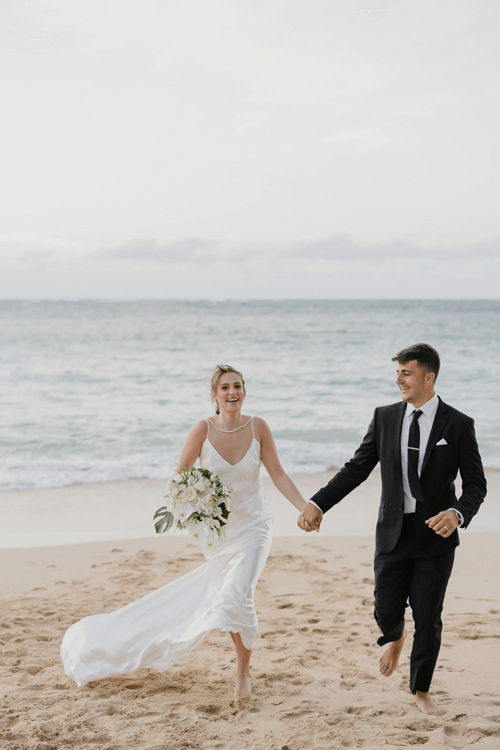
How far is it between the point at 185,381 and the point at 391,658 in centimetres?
1907

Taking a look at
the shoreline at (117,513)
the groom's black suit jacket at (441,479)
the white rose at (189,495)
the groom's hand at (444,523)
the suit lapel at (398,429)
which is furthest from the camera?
the shoreline at (117,513)

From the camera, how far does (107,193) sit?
57.2ft

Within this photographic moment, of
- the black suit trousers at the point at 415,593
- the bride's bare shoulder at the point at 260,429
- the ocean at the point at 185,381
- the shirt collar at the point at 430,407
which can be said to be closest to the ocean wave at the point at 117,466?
the ocean at the point at 185,381

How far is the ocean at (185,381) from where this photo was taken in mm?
13258

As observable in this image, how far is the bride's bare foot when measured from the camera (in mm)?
3984

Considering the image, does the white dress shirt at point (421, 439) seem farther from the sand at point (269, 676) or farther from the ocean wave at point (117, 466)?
the ocean wave at point (117, 466)

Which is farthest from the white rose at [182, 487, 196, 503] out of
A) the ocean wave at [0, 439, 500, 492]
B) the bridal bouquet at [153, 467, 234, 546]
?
the ocean wave at [0, 439, 500, 492]

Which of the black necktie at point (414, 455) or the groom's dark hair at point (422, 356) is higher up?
the groom's dark hair at point (422, 356)

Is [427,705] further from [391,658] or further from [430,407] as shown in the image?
[430,407]

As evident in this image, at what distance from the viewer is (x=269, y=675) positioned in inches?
171

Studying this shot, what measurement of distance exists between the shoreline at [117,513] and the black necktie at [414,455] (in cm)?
446

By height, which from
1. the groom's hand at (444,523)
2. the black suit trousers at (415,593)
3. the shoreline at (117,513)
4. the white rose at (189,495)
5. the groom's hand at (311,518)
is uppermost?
the groom's hand at (444,523)

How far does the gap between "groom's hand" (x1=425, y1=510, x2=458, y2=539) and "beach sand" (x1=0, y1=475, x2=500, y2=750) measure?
44.2 inches

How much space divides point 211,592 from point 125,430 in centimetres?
1127
